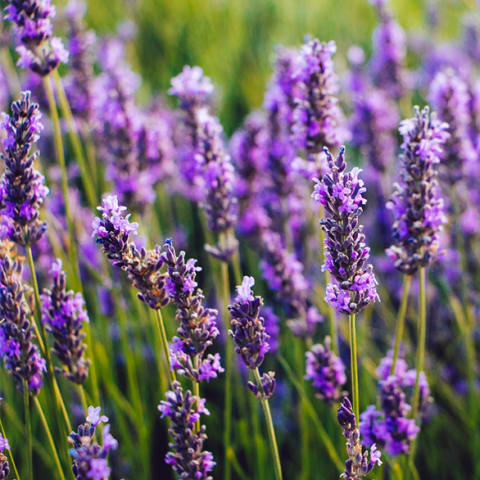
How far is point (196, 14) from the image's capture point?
5434mm

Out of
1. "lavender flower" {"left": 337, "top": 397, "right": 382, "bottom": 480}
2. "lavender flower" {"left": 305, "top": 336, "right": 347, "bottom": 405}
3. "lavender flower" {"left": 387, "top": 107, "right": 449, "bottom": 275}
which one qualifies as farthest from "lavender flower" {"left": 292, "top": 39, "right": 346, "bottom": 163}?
"lavender flower" {"left": 337, "top": 397, "right": 382, "bottom": 480}

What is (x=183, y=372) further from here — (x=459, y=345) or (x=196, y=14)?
(x=196, y=14)

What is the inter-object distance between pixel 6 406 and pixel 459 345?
6.77 feet

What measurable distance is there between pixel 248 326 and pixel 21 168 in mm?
715

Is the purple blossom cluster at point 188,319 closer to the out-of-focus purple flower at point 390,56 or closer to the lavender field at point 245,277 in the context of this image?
the lavender field at point 245,277

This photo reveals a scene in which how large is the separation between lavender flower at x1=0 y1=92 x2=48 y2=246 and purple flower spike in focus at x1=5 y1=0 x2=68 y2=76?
0.50 m

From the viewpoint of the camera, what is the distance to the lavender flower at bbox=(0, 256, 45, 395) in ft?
4.80

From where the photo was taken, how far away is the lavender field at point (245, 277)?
1406 mm

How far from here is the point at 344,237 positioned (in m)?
1.38

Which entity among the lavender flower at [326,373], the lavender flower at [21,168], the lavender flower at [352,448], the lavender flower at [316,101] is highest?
the lavender flower at [316,101]

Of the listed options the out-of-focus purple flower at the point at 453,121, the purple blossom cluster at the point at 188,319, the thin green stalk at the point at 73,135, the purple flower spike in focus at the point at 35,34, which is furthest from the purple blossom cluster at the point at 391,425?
the purple flower spike in focus at the point at 35,34

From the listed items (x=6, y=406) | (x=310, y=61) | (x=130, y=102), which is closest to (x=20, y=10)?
(x=130, y=102)

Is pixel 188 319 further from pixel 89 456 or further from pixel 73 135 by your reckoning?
pixel 73 135

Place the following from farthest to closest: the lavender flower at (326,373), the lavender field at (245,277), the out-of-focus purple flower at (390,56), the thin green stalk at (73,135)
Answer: the out-of-focus purple flower at (390,56), the thin green stalk at (73,135), the lavender flower at (326,373), the lavender field at (245,277)
